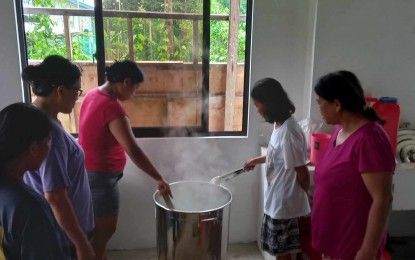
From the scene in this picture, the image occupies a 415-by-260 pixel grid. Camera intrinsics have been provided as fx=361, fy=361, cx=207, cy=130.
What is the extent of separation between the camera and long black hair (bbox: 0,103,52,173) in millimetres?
889

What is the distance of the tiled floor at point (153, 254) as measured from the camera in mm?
2423

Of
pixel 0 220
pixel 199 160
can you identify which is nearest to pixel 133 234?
pixel 199 160

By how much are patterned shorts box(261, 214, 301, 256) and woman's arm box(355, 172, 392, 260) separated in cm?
53

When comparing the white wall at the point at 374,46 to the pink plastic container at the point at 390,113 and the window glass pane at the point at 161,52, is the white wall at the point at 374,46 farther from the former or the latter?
the window glass pane at the point at 161,52

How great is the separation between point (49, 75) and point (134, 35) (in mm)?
1133

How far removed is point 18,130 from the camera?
0.90 m

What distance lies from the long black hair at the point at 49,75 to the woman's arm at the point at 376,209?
109cm

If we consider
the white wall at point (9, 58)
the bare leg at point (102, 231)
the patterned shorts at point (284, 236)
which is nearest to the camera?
the patterned shorts at point (284, 236)

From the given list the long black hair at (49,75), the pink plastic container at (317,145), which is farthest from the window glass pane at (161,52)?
the long black hair at (49,75)

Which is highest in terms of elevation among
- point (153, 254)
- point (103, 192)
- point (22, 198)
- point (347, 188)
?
point (22, 198)

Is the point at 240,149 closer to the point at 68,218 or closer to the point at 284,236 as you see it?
the point at 284,236

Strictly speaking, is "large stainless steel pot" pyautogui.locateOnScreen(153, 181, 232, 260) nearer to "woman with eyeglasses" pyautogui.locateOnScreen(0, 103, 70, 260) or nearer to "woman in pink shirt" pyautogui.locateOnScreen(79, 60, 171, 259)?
"woman in pink shirt" pyautogui.locateOnScreen(79, 60, 171, 259)

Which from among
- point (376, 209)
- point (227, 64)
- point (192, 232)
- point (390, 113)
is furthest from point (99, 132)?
point (390, 113)

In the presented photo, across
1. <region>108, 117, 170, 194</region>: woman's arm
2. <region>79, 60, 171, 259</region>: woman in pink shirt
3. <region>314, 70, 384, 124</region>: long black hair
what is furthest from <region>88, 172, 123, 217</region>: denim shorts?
<region>314, 70, 384, 124</region>: long black hair
